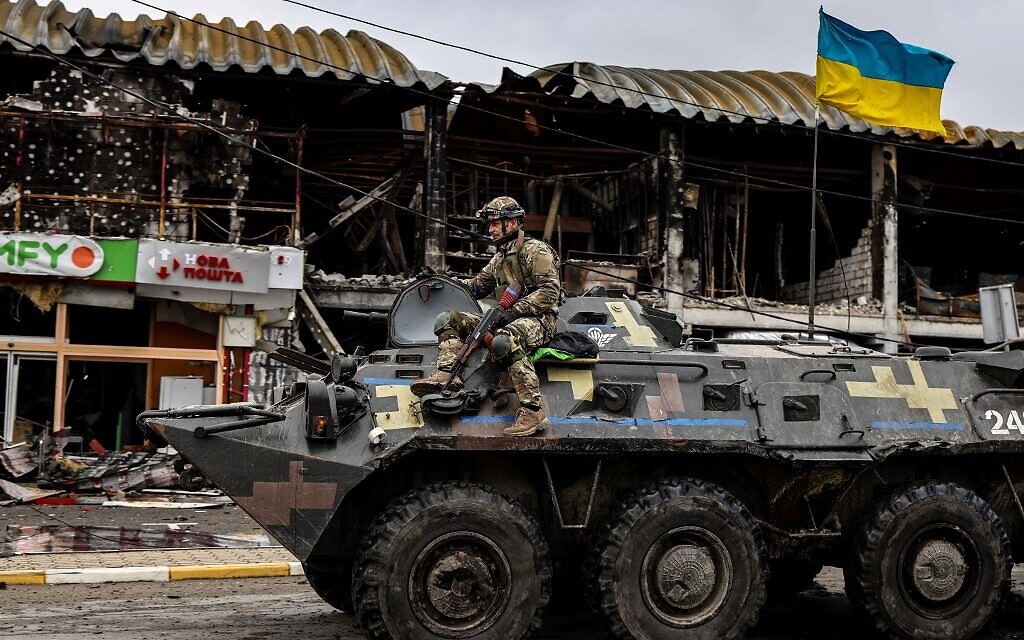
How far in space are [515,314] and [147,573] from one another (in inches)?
177

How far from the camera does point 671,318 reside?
27.7ft

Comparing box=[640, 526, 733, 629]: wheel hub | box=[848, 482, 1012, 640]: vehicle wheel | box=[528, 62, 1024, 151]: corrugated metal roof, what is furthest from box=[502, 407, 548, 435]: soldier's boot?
box=[528, 62, 1024, 151]: corrugated metal roof

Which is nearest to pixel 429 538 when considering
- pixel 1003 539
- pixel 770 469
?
pixel 770 469

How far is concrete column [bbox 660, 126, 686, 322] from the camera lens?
17.8 meters

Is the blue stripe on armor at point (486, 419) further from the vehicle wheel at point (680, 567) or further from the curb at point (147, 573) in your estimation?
the curb at point (147, 573)

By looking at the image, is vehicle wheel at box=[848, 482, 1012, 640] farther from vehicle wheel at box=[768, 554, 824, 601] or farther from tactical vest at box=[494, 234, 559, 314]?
tactical vest at box=[494, 234, 559, 314]

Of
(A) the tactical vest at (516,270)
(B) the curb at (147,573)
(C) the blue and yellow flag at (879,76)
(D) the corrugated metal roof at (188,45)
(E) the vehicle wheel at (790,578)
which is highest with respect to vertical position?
(D) the corrugated metal roof at (188,45)

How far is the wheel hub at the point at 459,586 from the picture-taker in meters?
6.30

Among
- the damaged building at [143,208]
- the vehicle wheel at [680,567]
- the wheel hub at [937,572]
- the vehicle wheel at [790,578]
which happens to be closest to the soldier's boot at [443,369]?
the vehicle wheel at [680,567]

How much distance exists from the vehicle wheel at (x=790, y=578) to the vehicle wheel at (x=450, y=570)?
262 cm

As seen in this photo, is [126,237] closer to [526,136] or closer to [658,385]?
[526,136]

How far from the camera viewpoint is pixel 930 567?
7.23 meters

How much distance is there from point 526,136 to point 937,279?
974cm

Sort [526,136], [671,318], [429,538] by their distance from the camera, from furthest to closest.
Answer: [526,136], [671,318], [429,538]
